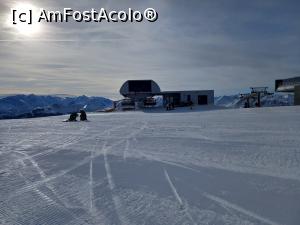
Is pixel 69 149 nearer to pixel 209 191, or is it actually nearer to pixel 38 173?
pixel 38 173

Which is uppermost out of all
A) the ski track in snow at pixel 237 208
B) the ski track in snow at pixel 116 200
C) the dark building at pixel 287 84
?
the dark building at pixel 287 84

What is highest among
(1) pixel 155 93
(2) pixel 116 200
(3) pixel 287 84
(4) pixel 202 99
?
(3) pixel 287 84

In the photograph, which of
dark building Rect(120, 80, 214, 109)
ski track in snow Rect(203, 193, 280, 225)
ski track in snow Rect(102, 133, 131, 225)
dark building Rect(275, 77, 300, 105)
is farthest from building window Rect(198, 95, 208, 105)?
ski track in snow Rect(203, 193, 280, 225)

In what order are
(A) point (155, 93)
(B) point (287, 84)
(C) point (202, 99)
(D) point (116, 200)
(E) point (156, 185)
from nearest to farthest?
1. (D) point (116, 200)
2. (E) point (156, 185)
3. (B) point (287, 84)
4. (C) point (202, 99)
5. (A) point (155, 93)

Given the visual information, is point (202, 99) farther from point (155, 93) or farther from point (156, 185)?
point (156, 185)

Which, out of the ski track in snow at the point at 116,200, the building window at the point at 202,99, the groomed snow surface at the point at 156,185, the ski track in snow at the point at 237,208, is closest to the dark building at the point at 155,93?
the building window at the point at 202,99

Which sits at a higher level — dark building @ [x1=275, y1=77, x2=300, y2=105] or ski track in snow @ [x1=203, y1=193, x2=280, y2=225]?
dark building @ [x1=275, y1=77, x2=300, y2=105]

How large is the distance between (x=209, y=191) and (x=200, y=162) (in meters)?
2.27

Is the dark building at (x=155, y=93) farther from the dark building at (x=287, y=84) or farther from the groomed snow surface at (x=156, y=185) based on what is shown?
the groomed snow surface at (x=156, y=185)

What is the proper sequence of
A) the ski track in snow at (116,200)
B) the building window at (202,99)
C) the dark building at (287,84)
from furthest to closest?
the building window at (202,99) < the dark building at (287,84) < the ski track in snow at (116,200)

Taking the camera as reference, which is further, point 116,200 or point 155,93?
point 155,93

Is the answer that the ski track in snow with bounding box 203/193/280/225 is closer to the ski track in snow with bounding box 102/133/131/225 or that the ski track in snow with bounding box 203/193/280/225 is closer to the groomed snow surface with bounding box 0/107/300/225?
the groomed snow surface with bounding box 0/107/300/225

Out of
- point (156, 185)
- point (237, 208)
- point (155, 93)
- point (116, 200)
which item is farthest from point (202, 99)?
point (237, 208)

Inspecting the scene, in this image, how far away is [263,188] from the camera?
17.8 feet
